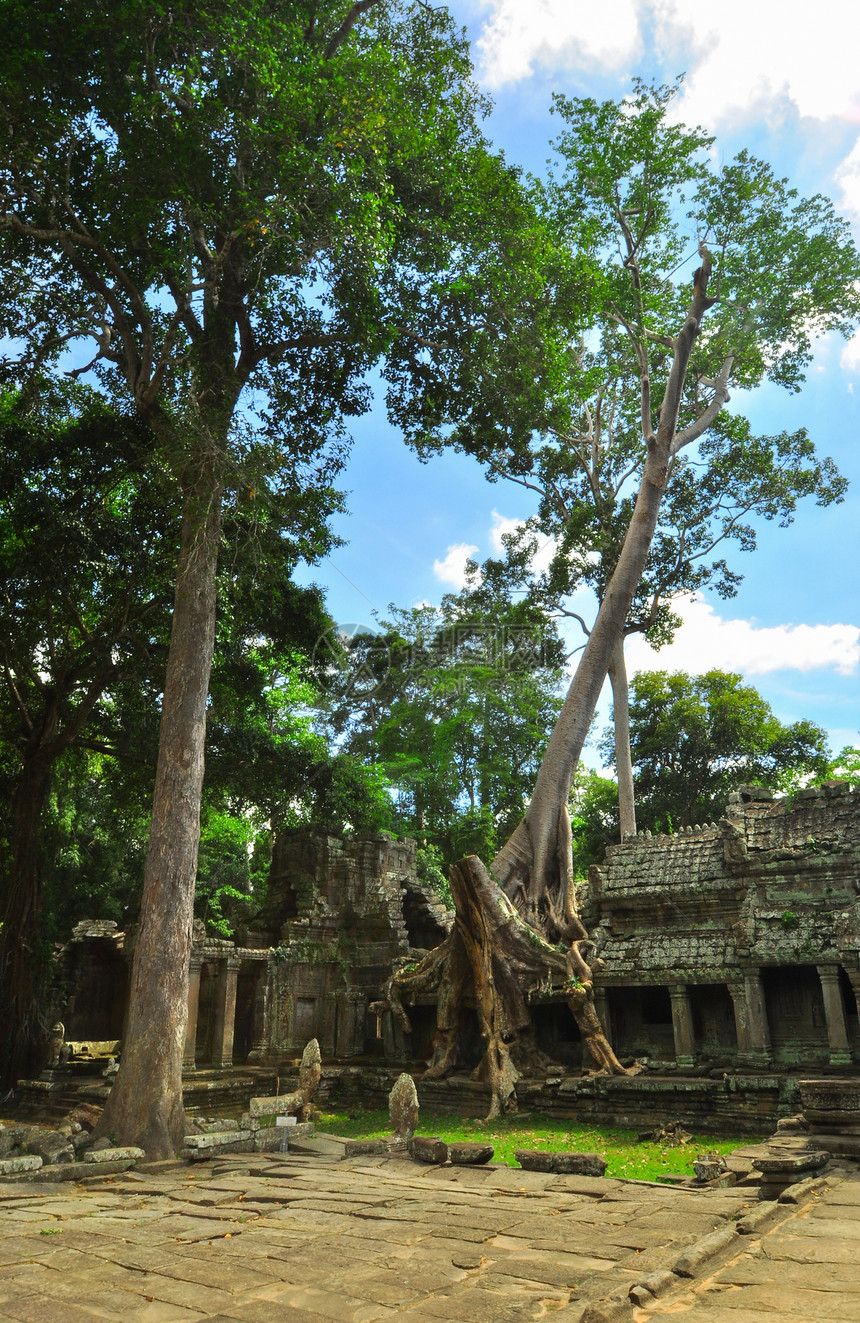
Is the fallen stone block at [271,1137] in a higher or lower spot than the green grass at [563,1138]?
higher

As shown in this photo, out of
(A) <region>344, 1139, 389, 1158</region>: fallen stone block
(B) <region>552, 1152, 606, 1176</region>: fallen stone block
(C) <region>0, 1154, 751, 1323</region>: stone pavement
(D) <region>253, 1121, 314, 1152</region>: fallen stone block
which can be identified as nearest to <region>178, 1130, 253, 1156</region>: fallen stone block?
(D) <region>253, 1121, 314, 1152</region>: fallen stone block

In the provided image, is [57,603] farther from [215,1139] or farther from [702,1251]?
[702,1251]

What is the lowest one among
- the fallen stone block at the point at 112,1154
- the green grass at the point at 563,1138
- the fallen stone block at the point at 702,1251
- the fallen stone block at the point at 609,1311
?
the green grass at the point at 563,1138

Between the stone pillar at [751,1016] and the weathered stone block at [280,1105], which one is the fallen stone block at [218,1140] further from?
the stone pillar at [751,1016]

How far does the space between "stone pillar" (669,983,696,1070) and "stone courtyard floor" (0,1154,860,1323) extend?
303 inches

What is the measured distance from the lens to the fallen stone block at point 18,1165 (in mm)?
9125

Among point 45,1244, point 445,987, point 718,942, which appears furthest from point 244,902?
point 45,1244

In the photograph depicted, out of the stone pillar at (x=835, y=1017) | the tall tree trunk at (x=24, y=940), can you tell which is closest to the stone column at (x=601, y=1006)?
the stone pillar at (x=835, y=1017)

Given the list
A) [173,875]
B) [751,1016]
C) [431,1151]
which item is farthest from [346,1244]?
[751,1016]

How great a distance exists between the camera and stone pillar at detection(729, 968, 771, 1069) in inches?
581

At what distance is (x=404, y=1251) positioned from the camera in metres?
5.83

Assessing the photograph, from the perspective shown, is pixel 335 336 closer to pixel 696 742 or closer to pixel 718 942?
pixel 718 942

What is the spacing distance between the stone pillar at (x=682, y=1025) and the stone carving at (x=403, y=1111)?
667 cm

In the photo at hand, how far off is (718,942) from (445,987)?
213 inches
